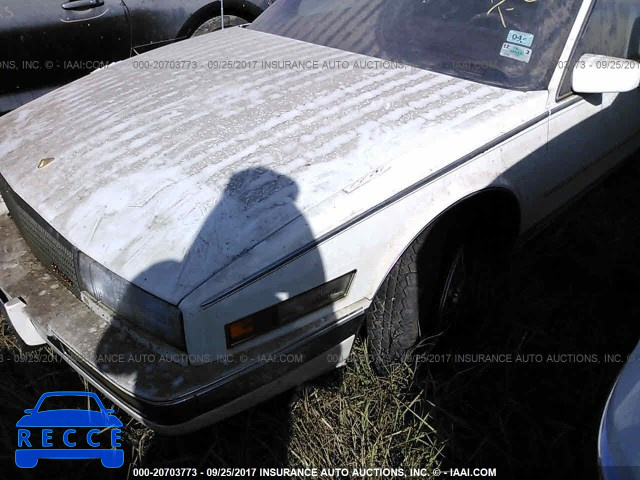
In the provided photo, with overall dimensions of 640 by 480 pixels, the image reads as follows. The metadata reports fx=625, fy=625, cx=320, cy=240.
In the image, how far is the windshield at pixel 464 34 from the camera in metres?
2.29

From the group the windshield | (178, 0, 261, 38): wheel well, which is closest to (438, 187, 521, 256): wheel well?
the windshield

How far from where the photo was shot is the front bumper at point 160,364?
5.52 feet

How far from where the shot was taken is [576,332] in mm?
2641

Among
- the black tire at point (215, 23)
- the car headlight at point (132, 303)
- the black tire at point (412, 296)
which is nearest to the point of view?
the car headlight at point (132, 303)

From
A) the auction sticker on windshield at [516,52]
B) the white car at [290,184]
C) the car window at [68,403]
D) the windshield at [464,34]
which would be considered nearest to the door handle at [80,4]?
the white car at [290,184]

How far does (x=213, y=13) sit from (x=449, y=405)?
313cm

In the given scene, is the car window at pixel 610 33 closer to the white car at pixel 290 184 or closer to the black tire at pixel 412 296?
the white car at pixel 290 184

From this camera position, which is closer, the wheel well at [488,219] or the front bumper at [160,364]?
the front bumper at [160,364]

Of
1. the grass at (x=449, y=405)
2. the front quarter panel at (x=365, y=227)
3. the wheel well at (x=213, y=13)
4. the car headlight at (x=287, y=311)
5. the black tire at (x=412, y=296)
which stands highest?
the wheel well at (x=213, y=13)

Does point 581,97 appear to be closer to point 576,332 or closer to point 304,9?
Answer: point 576,332

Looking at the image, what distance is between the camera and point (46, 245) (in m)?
2.02

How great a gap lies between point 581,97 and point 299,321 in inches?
57.7

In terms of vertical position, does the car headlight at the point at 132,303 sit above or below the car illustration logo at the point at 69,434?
above

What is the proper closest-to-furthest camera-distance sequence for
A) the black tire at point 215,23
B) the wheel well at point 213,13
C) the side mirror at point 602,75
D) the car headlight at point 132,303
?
the car headlight at point 132,303
the side mirror at point 602,75
the wheel well at point 213,13
the black tire at point 215,23
